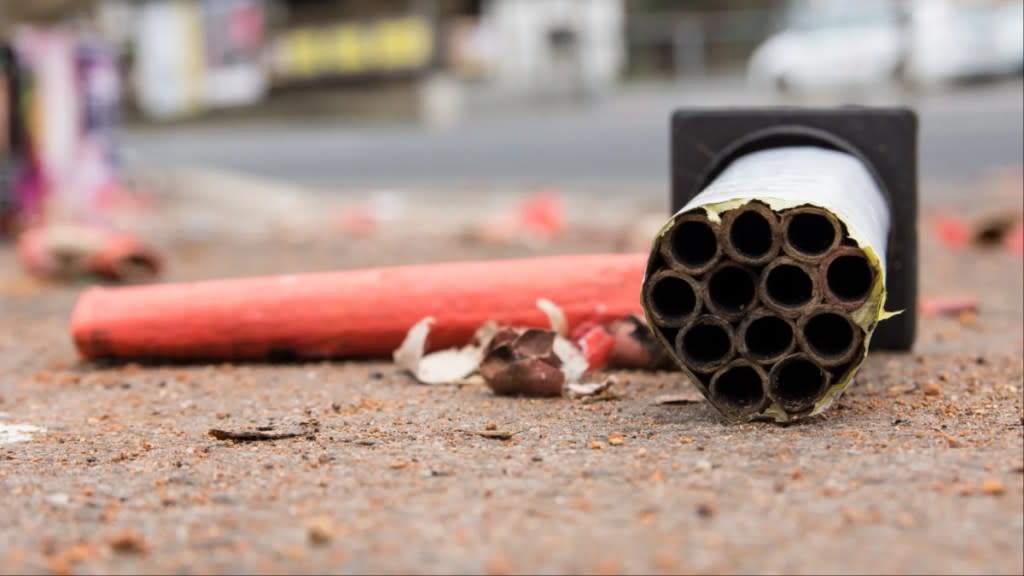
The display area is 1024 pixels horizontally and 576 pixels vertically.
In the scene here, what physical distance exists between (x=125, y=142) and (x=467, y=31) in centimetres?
607

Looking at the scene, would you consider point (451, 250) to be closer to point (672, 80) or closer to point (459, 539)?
point (459, 539)

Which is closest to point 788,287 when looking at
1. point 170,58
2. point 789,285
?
point 789,285

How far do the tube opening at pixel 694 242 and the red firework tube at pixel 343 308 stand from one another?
3.55 ft

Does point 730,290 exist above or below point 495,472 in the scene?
above

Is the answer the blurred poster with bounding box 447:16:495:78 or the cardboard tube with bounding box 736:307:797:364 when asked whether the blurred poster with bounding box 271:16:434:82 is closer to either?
the blurred poster with bounding box 447:16:495:78

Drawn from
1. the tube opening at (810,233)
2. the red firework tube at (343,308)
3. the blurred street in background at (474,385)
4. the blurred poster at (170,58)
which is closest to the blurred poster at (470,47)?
the blurred street in background at (474,385)

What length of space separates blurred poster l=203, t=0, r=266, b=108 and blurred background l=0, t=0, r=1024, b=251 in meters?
0.04

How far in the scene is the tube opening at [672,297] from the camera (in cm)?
372

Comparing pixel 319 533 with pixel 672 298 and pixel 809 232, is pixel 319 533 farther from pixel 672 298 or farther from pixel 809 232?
pixel 809 232

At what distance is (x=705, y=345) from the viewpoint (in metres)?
3.81

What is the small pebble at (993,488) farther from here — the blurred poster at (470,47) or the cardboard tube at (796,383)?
the blurred poster at (470,47)

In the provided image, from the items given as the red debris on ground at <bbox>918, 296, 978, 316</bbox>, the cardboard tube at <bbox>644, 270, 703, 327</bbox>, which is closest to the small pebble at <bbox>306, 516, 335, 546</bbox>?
the cardboard tube at <bbox>644, 270, 703, 327</bbox>

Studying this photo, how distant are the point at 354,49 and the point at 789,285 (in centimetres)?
2080

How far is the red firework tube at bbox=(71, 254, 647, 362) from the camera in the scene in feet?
16.1
